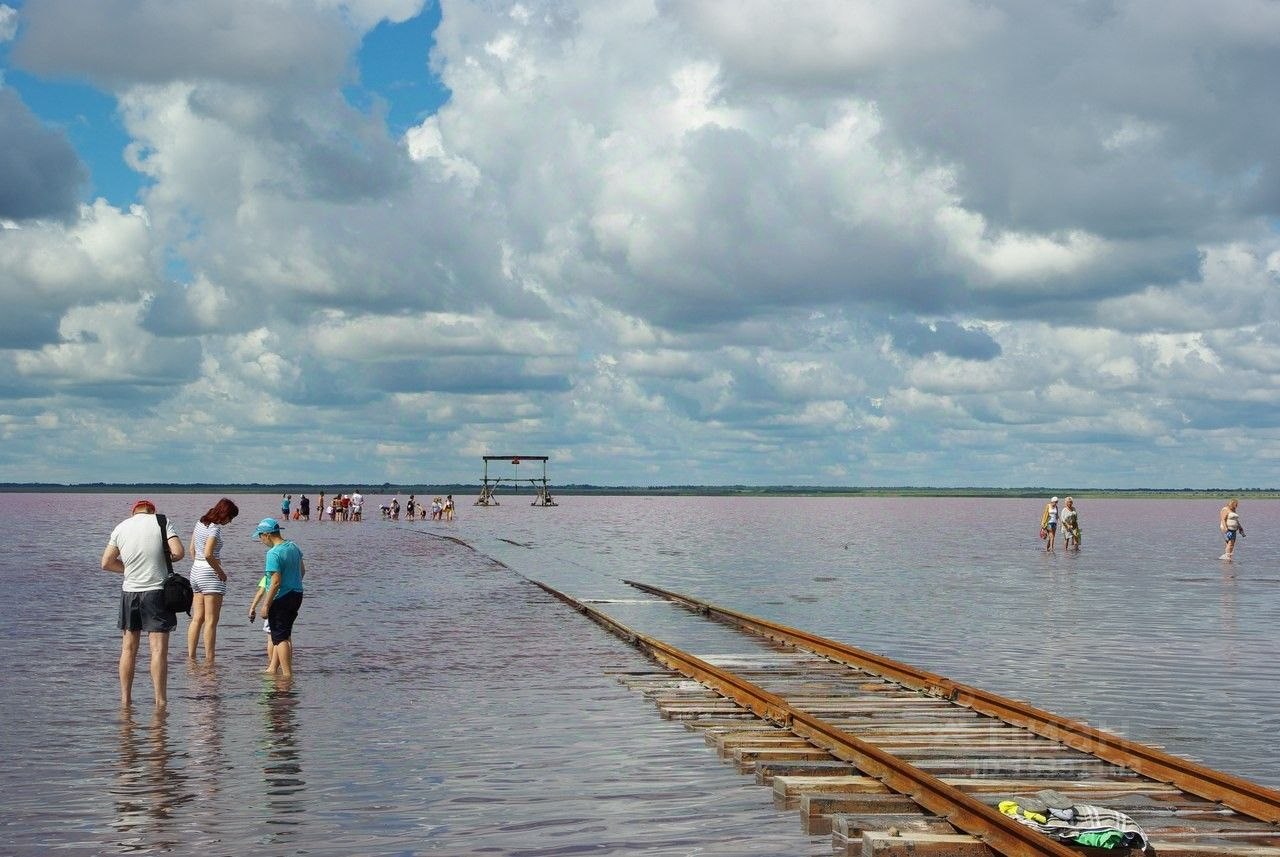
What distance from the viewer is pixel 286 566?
54.5 feet

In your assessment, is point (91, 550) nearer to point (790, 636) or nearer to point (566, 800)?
point (790, 636)

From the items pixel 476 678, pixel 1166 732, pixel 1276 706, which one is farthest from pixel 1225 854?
pixel 476 678

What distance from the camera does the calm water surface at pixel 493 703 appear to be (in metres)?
9.77

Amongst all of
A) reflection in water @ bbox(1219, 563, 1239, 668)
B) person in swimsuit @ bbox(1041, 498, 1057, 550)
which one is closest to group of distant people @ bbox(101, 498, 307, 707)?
reflection in water @ bbox(1219, 563, 1239, 668)

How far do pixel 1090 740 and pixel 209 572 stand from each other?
1128 centimetres

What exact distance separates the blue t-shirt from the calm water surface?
131cm

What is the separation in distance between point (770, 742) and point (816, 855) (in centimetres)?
360

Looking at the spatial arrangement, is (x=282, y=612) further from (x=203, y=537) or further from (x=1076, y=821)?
(x=1076, y=821)

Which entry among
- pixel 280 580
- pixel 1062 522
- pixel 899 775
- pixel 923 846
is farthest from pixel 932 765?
pixel 1062 522

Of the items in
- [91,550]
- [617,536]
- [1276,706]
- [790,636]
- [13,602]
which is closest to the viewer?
[1276,706]

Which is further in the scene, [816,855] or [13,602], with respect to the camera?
[13,602]

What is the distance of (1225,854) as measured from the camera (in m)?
8.48

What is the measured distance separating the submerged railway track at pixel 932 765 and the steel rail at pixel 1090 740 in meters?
0.02

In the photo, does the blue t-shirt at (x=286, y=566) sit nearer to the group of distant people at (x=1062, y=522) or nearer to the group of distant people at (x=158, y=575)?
the group of distant people at (x=158, y=575)
